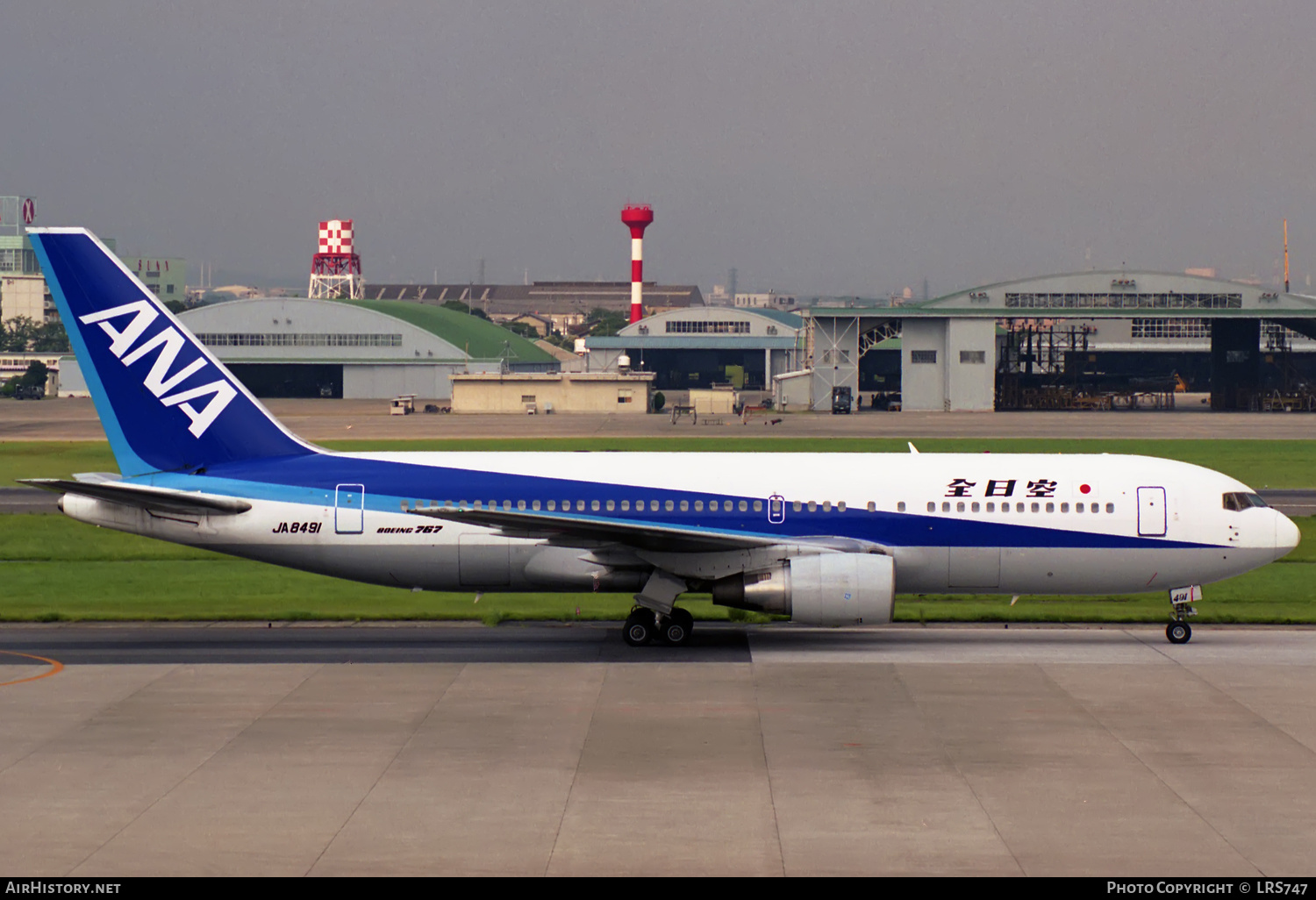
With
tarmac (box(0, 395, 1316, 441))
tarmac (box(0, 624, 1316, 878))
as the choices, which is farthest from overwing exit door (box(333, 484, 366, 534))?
tarmac (box(0, 395, 1316, 441))

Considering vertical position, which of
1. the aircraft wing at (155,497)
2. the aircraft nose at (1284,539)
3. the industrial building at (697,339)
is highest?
the industrial building at (697,339)

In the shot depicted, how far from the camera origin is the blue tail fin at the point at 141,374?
29609 millimetres

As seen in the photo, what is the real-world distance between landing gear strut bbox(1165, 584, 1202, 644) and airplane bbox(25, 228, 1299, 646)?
0.06 meters

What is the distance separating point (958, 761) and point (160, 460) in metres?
18.6

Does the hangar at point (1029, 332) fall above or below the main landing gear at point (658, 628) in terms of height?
A: above

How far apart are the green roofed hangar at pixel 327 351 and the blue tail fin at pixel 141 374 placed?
120 m

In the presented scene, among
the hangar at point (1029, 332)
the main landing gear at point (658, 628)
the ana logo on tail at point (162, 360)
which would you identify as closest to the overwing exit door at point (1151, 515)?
the main landing gear at point (658, 628)

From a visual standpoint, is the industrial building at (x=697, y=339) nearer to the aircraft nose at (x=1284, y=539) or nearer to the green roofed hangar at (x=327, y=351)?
the green roofed hangar at (x=327, y=351)

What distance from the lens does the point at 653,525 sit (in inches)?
1156

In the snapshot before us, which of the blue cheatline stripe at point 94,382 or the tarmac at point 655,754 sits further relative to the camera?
the blue cheatline stripe at point 94,382

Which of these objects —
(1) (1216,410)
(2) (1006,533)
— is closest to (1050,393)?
(1) (1216,410)

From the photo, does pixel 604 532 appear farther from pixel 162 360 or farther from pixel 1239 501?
pixel 1239 501

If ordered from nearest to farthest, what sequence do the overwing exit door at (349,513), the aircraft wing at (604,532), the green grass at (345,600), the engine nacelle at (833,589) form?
the engine nacelle at (833,589) → the aircraft wing at (604,532) → the overwing exit door at (349,513) → the green grass at (345,600)

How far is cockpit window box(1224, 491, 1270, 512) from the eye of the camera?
30219 millimetres
